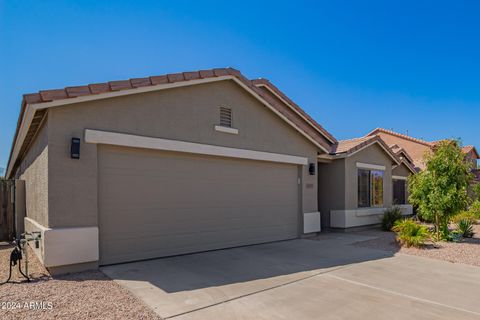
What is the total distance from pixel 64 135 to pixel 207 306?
4.65 m

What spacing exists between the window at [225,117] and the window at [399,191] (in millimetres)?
12735

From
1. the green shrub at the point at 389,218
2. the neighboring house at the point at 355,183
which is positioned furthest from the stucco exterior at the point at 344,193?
the green shrub at the point at 389,218

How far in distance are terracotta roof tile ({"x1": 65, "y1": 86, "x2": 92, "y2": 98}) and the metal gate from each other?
7.14 meters

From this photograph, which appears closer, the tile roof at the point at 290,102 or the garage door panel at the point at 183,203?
the garage door panel at the point at 183,203

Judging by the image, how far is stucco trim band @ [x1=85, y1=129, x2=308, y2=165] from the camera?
7184mm

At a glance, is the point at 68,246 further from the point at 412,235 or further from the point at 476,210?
the point at 476,210

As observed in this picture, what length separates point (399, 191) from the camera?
18.8 meters

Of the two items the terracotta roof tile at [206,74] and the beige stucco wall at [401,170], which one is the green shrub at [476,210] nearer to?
the beige stucco wall at [401,170]

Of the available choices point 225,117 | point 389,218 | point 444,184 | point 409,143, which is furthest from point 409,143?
point 225,117

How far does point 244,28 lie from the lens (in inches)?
514

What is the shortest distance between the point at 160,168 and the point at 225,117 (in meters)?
2.68

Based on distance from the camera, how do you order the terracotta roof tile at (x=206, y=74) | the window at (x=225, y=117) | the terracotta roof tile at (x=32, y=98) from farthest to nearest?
the window at (x=225, y=117), the terracotta roof tile at (x=206, y=74), the terracotta roof tile at (x=32, y=98)

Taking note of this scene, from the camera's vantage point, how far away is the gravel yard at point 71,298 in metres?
4.58

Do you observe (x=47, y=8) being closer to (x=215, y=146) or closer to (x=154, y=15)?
(x=154, y=15)
